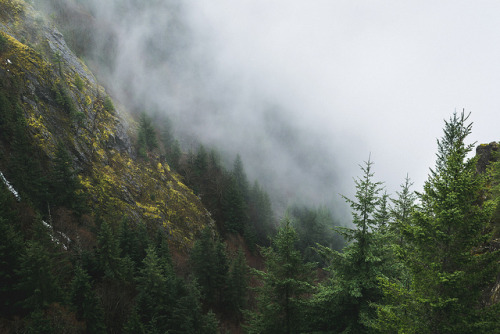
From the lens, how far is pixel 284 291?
41.7 feet

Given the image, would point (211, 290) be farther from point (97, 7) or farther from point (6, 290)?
point (97, 7)

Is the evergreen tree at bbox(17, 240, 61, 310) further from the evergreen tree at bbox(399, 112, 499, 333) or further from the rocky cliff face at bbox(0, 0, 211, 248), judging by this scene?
the evergreen tree at bbox(399, 112, 499, 333)

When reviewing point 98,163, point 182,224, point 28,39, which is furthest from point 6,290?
point 28,39

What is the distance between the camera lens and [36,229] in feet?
65.0

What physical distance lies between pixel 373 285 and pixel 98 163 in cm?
4354

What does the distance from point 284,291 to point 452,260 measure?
27.3ft

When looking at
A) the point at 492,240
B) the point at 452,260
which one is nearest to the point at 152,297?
the point at 452,260

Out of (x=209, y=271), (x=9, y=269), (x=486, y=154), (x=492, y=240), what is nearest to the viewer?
(x=492, y=240)

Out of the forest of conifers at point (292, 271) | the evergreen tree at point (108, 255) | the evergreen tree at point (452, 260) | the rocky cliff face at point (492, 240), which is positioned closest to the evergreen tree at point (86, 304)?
the forest of conifers at point (292, 271)

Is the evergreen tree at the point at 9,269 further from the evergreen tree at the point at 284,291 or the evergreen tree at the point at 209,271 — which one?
the evergreen tree at the point at 209,271

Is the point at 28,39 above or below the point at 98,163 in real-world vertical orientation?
above

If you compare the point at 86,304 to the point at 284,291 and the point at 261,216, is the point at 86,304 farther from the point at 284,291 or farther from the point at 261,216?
the point at 261,216

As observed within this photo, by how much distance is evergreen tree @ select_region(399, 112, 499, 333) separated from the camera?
614 centimetres

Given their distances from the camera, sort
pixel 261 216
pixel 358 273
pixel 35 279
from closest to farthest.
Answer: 1. pixel 358 273
2. pixel 35 279
3. pixel 261 216
